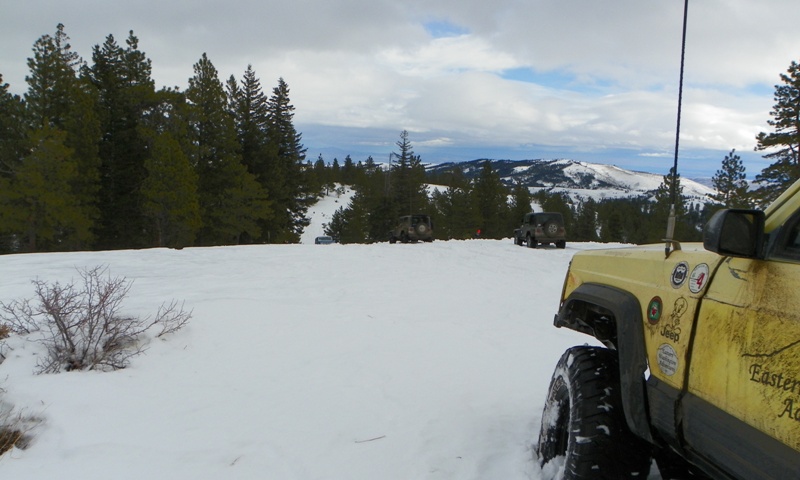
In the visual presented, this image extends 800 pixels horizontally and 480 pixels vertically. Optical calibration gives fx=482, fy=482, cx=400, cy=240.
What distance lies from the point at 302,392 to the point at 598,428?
316cm

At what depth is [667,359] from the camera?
2.17 metres

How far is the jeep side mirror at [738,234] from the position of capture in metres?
1.74

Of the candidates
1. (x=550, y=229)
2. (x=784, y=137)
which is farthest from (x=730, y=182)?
(x=550, y=229)

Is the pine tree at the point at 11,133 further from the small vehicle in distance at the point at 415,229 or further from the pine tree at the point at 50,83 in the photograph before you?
the small vehicle in distance at the point at 415,229

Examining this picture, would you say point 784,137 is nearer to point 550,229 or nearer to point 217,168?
point 550,229

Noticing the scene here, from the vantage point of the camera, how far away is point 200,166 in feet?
110

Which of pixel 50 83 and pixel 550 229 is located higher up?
pixel 50 83

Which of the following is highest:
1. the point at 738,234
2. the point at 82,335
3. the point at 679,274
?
the point at 738,234

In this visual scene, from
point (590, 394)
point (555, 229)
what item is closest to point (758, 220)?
point (590, 394)

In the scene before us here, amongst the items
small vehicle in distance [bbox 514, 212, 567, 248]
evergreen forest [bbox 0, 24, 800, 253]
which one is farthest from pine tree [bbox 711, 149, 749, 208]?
small vehicle in distance [bbox 514, 212, 567, 248]

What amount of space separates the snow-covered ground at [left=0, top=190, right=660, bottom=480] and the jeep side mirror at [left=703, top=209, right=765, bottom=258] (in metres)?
2.20

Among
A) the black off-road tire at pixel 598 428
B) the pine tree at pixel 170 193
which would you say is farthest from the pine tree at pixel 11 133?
the black off-road tire at pixel 598 428

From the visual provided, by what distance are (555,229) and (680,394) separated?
70.4 feet

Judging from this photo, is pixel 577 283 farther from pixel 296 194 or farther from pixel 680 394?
pixel 296 194
